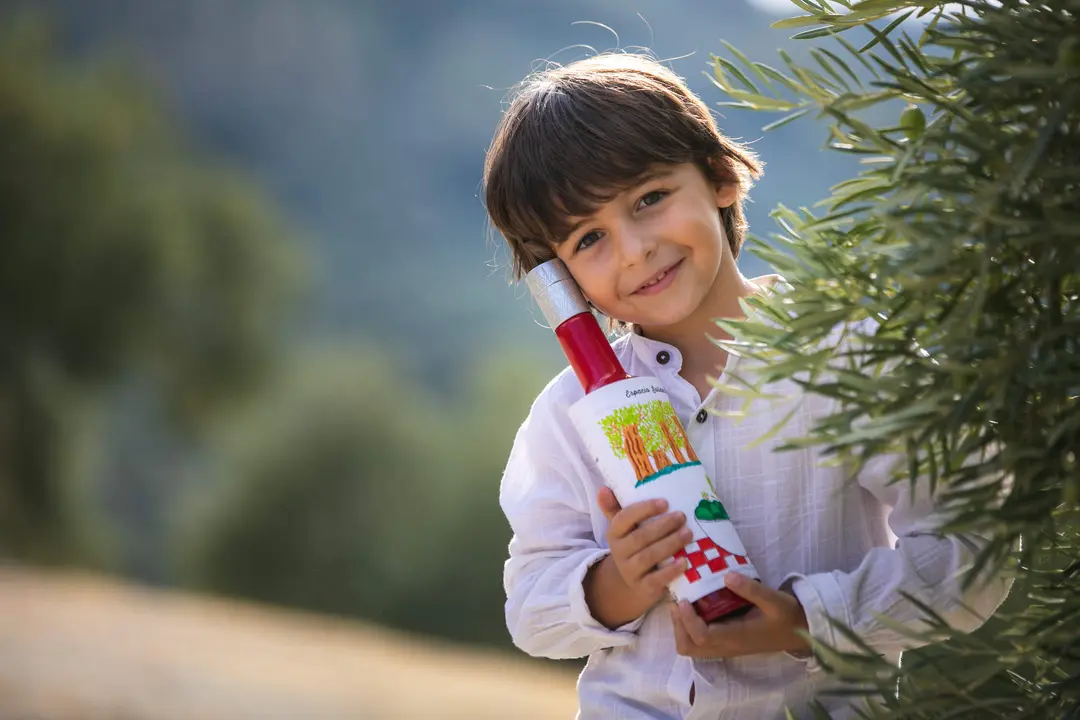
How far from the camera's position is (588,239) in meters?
1.00

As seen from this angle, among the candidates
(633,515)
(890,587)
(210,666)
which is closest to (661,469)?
(633,515)

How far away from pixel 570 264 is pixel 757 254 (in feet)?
1.35

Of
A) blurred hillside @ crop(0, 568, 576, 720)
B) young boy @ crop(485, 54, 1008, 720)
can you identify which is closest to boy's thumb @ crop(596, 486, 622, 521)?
young boy @ crop(485, 54, 1008, 720)

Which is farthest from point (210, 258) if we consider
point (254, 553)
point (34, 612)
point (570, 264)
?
point (570, 264)

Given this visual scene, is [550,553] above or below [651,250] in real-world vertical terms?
below

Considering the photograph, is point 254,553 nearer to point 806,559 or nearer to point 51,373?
point 51,373

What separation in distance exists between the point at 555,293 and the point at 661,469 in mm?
197

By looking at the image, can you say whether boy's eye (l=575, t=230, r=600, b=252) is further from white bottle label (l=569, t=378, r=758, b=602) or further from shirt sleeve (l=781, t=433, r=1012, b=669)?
shirt sleeve (l=781, t=433, r=1012, b=669)

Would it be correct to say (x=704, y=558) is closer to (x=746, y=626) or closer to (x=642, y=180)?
(x=746, y=626)

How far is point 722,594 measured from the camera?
0.79 metres

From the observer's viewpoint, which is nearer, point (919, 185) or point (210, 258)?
point (919, 185)

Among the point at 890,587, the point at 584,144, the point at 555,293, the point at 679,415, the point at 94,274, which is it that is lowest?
the point at 890,587

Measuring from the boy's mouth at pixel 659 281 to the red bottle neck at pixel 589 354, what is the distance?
78 mm

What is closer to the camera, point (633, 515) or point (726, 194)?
point (633, 515)
